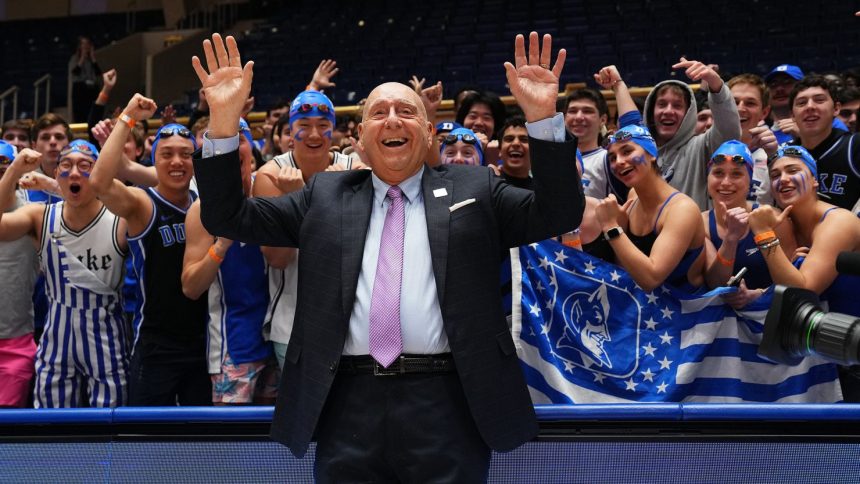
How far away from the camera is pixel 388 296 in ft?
8.09

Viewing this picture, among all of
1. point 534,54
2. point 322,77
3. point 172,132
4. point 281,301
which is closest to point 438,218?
point 534,54

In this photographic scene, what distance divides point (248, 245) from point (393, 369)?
5.26 feet

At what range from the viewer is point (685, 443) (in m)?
2.91

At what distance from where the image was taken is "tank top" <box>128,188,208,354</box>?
3.85 meters

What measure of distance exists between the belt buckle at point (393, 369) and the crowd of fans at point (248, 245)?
120cm

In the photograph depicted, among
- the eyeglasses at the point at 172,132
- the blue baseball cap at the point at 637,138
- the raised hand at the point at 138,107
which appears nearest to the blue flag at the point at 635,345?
the blue baseball cap at the point at 637,138

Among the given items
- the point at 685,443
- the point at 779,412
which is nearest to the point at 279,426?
the point at 685,443

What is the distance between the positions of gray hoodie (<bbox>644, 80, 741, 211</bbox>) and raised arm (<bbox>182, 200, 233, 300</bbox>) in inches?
90.4

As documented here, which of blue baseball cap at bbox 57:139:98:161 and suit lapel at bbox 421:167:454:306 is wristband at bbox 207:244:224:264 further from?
suit lapel at bbox 421:167:454:306

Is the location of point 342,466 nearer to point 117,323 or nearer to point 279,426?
point 279,426

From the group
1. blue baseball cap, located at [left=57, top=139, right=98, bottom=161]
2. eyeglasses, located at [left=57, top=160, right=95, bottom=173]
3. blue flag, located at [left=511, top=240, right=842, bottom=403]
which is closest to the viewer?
blue flag, located at [left=511, top=240, right=842, bottom=403]

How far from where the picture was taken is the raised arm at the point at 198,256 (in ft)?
11.8

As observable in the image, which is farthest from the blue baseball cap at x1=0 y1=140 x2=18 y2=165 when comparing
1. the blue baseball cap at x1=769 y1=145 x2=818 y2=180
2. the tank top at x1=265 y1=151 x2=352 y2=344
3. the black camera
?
the black camera

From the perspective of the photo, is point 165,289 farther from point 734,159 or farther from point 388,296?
point 734,159
